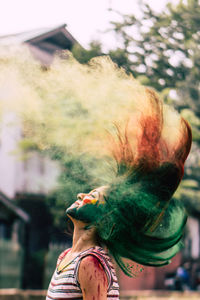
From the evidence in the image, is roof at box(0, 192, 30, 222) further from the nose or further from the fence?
the nose

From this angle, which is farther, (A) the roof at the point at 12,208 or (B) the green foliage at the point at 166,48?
(A) the roof at the point at 12,208

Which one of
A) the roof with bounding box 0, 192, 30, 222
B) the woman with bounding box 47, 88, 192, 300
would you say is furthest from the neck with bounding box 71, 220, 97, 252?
the roof with bounding box 0, 192, 30, 222

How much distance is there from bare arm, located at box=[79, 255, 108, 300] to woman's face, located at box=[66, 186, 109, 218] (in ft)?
0.87

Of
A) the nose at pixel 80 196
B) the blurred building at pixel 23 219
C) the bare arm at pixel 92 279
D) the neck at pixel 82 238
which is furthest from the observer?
the blurred building at pixel 23 219

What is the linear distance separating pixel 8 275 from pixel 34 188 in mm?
2833

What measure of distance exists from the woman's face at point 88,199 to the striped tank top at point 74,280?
0.20 meters

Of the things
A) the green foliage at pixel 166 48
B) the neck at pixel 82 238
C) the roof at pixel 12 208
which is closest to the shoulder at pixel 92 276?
the neck at pixel 82 238

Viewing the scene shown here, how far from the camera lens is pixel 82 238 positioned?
2.52m

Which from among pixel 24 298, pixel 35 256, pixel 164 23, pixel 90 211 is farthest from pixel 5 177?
pixel 90 211

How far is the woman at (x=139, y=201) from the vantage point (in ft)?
8.31

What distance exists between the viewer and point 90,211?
253 centimetres

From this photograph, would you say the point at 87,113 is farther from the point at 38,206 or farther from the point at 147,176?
the point at 38,206

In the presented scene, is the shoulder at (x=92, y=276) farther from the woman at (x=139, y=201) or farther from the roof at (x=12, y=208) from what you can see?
the roof at (x=12, y=208)

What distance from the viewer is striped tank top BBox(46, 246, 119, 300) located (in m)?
2.35
